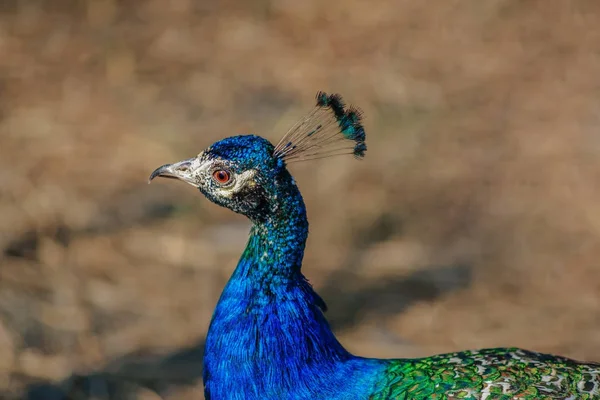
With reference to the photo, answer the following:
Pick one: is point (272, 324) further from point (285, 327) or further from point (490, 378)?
point (490, 378)

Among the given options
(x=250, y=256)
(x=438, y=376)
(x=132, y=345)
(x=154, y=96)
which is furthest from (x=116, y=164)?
(x=438, y=376)

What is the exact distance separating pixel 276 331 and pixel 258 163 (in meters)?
0.48

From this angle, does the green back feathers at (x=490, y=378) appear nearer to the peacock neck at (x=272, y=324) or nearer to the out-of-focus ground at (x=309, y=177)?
the peacock neck at (x=272, y=324)

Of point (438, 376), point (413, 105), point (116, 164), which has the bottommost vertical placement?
point (438, 376)

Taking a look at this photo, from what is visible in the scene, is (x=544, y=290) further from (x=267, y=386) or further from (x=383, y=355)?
(x=267, y=386)

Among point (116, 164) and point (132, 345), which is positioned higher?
point (116, 164)

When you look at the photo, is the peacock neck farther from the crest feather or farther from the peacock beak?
the peacock beak

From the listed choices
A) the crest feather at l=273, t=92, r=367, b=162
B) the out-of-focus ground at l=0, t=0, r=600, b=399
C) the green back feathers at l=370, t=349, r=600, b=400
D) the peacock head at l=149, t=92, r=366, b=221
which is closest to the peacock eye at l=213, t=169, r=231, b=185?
the peacock head at l=149, t=92, r=366, b=221

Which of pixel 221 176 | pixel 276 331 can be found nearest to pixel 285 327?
pixel 276 331

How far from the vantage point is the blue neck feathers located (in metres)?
2.58

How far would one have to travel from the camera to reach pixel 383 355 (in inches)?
163

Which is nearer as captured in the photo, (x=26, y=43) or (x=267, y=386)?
(x=267, y=386)

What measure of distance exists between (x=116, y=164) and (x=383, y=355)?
2.12 meters

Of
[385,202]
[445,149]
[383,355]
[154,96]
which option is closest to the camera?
[383,355]
